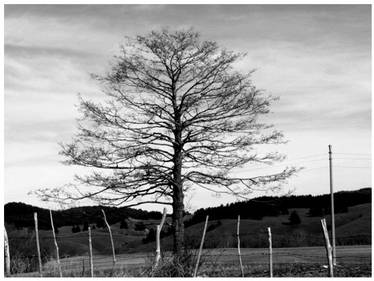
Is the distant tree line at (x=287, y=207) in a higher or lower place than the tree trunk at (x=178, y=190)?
lower

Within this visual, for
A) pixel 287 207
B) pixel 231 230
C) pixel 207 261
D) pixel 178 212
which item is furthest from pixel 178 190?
pixel 287 207

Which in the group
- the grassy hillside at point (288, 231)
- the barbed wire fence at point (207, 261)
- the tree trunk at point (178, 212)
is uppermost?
the tree trunk at point (178, 212)

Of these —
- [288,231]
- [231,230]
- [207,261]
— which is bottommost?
[288,231]

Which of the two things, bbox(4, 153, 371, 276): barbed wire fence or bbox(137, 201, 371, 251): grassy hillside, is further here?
bbox(137, 201, 371, 251): grassy hillside

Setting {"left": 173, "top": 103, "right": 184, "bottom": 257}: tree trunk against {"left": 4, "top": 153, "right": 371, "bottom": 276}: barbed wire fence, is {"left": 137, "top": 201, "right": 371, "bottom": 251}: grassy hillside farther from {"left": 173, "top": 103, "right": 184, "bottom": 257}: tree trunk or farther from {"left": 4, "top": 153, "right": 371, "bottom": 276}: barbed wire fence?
{"left": 173, "top": 103, "right": 184, "bottom": 257}: tree trunk

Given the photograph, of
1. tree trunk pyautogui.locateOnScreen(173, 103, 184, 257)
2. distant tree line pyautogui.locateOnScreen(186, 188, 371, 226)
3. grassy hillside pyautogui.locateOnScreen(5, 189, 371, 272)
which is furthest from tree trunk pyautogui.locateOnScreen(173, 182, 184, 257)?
distant tree line pyautogui.locateOnScreen(186, 188, 371, 226)

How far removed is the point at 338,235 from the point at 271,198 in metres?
21.8

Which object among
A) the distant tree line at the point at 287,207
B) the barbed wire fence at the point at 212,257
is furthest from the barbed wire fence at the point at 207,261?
the distant tree line at the point at 287,207

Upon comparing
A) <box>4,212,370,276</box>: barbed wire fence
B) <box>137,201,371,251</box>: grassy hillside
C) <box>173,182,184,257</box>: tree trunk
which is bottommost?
<box>137,201,371,251</box>: grassy hillside

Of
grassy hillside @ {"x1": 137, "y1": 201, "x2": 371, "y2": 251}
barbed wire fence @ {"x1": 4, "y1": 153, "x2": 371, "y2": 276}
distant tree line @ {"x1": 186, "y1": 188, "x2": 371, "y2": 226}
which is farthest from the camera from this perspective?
distant tree line @ {"x1": 186, "y1": 188, "x2": 371, "y2": 226}

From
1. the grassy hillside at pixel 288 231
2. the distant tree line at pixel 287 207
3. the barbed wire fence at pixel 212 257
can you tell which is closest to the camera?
the barbed wire fence at pixel 212 257

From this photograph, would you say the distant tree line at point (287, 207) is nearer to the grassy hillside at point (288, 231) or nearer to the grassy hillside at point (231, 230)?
the grassy hillside at point (231, 230)

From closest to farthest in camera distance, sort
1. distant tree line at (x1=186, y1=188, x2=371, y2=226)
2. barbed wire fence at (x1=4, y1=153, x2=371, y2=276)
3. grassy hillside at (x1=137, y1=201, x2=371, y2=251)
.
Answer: barbed wire fence at (x1=4, y1=153, x2=371, y2=276) < grassy hillside at (x1=137, y1=201, x2=371, y2=251) < distant tree line at (x1=186, y1=188, x2=371, y2=226)

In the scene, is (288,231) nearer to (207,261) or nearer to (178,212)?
(178,212)
